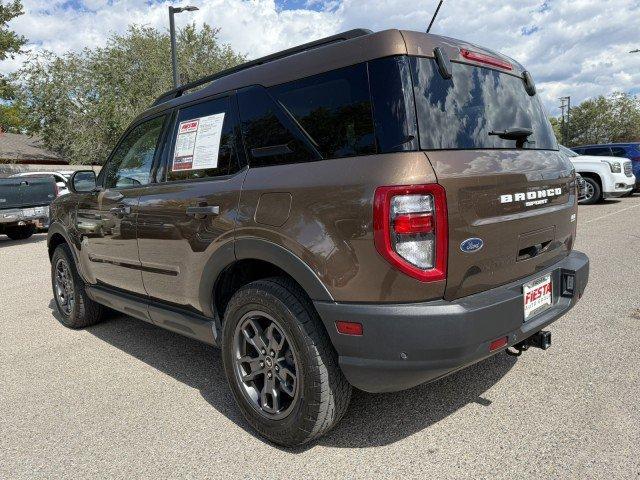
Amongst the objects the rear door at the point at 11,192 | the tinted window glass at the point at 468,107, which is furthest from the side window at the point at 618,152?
the rear door at the point at 11,192

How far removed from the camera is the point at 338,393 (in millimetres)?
2459

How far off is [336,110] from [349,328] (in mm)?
1009

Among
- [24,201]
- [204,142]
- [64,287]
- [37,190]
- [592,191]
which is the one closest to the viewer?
[204,142]

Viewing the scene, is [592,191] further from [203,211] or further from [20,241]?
[20,241]

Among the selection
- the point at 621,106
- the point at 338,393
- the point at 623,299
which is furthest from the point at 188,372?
the point at 621,106

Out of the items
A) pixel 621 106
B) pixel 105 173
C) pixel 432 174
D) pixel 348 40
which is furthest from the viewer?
pixel 621 106

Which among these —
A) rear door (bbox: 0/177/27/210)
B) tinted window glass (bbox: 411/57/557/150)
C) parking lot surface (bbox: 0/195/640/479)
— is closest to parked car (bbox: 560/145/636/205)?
parking lot surface (bbox: 0/195/640/479)

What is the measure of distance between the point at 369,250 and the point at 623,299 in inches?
Answer: 149

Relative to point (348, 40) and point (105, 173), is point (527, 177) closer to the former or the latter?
point (348, 40)

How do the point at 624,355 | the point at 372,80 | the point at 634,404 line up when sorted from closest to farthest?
1. the point at 372,80
2. the point at 634,404
3. the point at 624,355

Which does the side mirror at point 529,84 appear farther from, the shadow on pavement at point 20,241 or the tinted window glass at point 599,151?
the tinted window glass at point 599,151

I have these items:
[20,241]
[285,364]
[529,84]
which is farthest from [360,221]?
[20,241]

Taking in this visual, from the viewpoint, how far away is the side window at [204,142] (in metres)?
2.95

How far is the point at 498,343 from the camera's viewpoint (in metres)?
2.33
